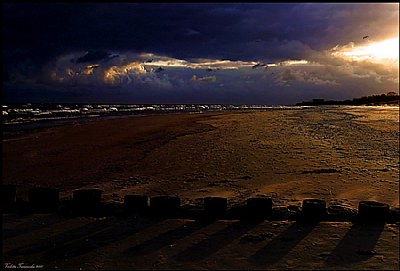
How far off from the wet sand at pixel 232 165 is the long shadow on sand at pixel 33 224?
1551mm

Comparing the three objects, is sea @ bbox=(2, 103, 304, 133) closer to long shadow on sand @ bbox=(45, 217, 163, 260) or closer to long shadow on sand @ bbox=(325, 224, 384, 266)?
long shadow on sand @ bbox=(45, 217, 163, 260)

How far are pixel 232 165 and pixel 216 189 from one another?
2.15m

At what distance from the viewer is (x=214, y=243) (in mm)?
5043

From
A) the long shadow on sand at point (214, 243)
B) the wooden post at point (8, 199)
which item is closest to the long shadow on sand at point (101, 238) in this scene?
the long shadow on sand at point (214, 243)

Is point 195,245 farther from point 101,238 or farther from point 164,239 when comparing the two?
point 101,238

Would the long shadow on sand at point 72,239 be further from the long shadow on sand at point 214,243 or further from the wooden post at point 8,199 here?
the wooden post at point 8,199

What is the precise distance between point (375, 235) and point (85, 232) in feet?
12.5

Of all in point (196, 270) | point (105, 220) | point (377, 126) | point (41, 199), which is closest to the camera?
point (196, 270)

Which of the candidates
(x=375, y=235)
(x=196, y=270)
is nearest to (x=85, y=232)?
(x=196, y=270)

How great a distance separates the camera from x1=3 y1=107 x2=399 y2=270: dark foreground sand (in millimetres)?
4645

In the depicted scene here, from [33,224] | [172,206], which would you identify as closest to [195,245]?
[172,206]

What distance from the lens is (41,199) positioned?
6539mm

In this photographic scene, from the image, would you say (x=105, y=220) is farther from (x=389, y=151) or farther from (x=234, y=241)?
(x=389, y=151)

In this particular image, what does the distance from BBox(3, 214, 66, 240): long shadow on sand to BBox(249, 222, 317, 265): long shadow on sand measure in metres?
3.11
